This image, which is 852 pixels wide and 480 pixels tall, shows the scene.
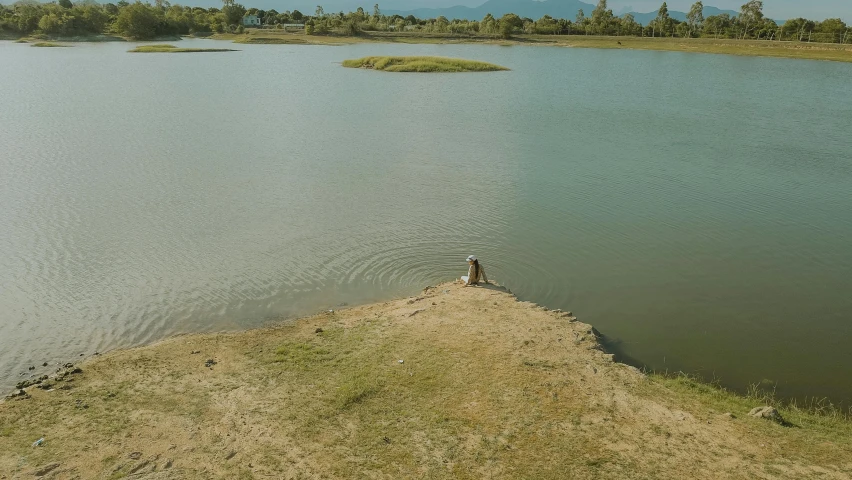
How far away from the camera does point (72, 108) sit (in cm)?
4369

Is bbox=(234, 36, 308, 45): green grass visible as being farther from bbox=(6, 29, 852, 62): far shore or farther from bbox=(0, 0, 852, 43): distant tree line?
bbox=(0, 0, 852, 43): distant tree line

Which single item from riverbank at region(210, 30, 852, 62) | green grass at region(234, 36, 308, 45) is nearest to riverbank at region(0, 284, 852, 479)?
riverbank at region(210, 30, 852, 62)

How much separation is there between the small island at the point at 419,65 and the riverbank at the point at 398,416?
6647 centimetres

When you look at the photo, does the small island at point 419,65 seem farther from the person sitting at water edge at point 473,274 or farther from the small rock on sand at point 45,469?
the small rock on sand at point 45,469

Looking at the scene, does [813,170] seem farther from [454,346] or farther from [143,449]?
[143,449]

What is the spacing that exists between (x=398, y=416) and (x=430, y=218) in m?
13.0

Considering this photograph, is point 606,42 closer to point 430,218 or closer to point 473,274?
point 430,218

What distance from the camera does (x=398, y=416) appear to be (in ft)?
34.7

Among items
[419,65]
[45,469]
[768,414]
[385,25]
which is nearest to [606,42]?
[385,25]

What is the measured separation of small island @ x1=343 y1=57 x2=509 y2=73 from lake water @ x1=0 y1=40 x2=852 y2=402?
2784cm

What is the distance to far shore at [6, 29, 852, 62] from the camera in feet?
353

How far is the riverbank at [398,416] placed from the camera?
9.34 meters

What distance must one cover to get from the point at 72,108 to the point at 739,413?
48286mm

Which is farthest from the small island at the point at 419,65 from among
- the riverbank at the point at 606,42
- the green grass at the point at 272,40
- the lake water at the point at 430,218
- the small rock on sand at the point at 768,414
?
the small rock on sand at the point at 768,414
